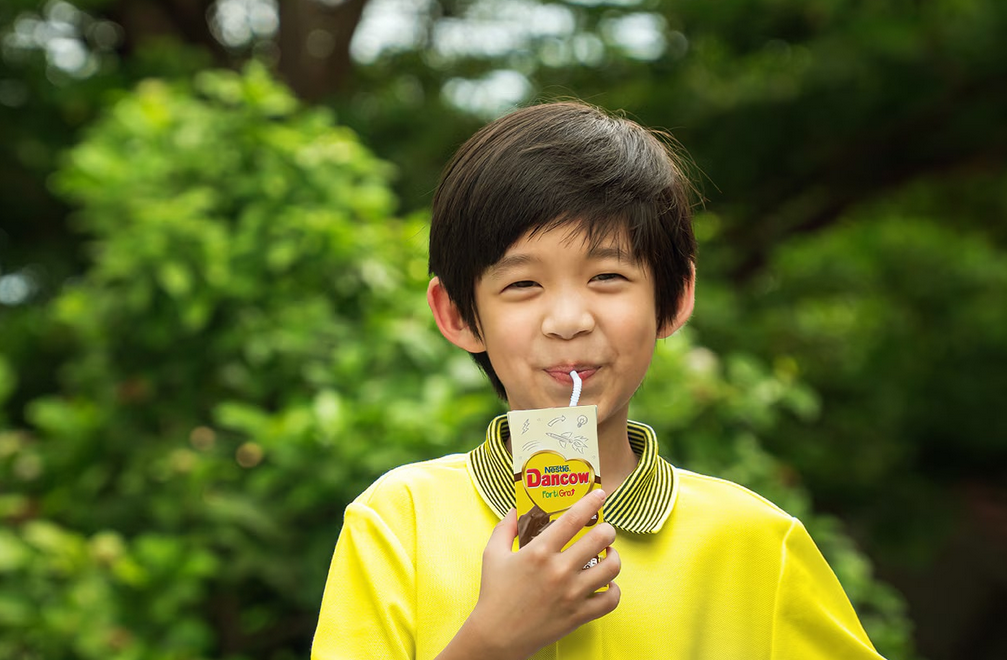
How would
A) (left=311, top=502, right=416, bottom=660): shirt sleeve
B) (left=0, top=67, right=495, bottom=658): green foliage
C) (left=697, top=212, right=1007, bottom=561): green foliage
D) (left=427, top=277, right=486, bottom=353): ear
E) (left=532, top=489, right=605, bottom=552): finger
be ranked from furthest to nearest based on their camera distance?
1. (left=697, top=212, right=1007, bottom=561): green foliage
2. (left=0, top=67, right=495, bottom=658): green foliage
3. (left=427, top=277, right=486, bottom=353): ear
4. (left=311, top=502, right=416, bottom=660): shirt sleeve
5. (left=532, top=489, right=605, bottom=552): finger

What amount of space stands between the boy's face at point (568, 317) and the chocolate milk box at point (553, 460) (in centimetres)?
8

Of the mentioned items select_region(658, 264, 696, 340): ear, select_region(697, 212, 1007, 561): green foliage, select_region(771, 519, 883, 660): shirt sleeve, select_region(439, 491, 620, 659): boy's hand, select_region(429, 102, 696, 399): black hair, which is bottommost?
select_region(771, 519, 883, 660): shirt sleeve

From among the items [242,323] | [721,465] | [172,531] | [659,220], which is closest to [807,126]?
[721,465]

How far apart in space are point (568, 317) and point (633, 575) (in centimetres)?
23

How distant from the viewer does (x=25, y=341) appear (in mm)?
3371

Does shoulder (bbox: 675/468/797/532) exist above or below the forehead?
below

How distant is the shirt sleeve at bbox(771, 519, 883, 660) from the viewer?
0.99 m

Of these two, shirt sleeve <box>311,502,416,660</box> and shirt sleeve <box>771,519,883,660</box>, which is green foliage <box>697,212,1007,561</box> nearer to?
shirt sleeve <box>771,519,883,660</box>

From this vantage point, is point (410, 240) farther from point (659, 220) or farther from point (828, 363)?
point (828, 363)

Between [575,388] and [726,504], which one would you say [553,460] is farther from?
[726,504]


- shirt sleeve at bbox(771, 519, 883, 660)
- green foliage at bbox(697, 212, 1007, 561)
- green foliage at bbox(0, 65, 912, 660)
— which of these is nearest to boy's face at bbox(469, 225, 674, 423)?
shirt sleeve at bbox(771, 519, 883, 660)

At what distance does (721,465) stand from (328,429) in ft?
2.94

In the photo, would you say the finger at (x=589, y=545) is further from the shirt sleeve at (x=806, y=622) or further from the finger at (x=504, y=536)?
the shirt sleeve at (x=806, y=622)

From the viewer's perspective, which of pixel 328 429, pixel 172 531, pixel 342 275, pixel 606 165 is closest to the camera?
pixel 606 165
